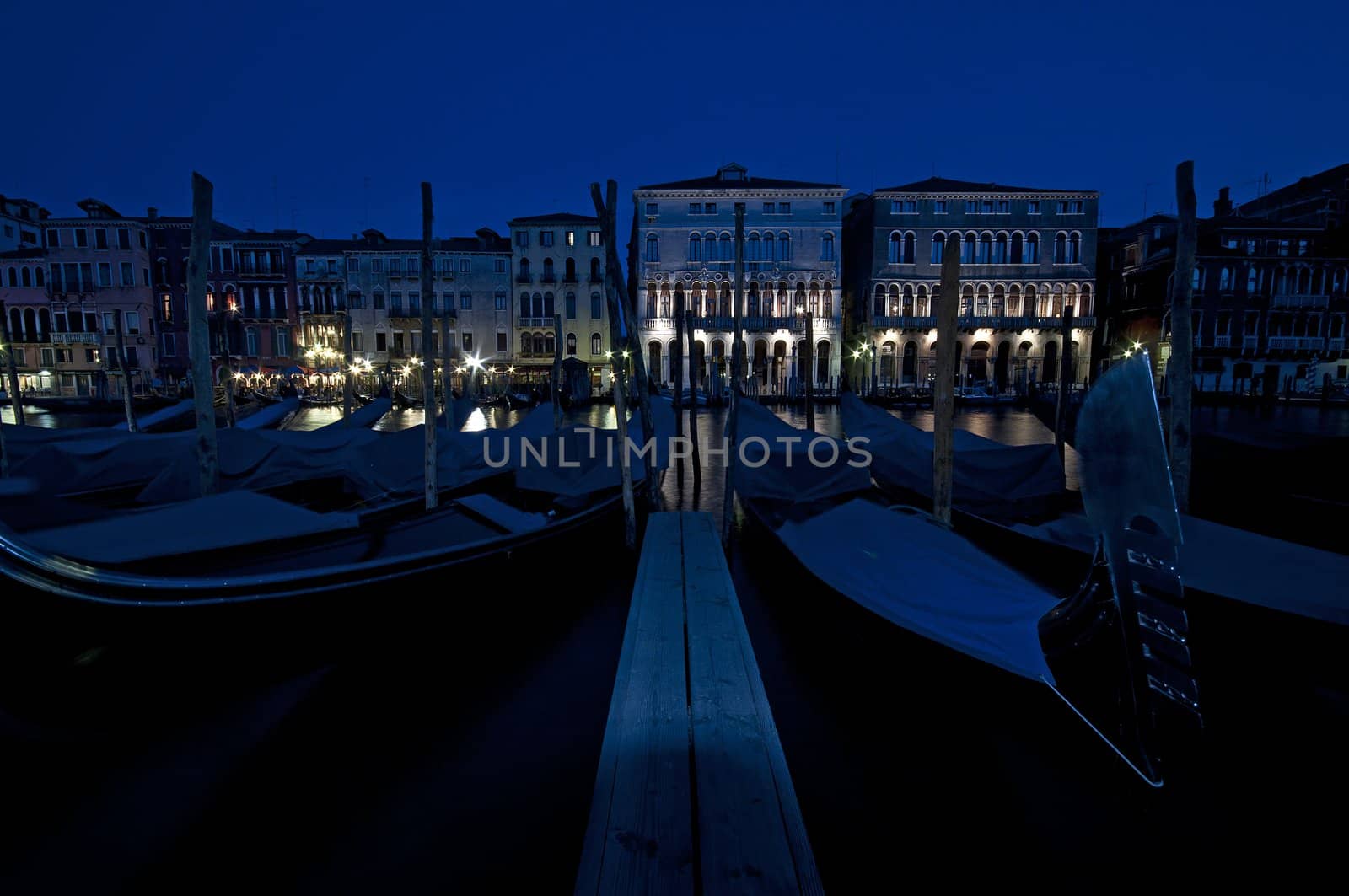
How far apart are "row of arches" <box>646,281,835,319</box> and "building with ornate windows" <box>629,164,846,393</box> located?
4 cm

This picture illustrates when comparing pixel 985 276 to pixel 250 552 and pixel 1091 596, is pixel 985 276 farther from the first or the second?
pixel 250 552

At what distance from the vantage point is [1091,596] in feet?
8.68

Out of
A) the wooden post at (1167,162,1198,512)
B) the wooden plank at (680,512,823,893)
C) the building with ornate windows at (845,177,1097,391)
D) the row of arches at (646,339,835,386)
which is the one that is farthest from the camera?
the row of arches at (646,339,835,386)

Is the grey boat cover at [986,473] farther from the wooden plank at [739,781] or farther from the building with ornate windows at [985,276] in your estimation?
the building with ornate windows at [985,276]

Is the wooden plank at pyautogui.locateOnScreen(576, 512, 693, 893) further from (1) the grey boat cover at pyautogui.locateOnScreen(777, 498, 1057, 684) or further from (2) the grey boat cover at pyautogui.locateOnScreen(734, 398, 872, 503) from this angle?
(2) the grey boat cover at pyautogui.locateOnScreen(734, 398, 872, 503)

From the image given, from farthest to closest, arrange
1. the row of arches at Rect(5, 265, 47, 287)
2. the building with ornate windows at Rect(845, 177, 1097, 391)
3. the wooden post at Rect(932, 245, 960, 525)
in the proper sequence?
the row of arches at Rect(5, 265, 47, 287), the building with ornate windows at Rect(845, 177, 1097, 391), the wooden post at Rect(932, 245, 960, 525)

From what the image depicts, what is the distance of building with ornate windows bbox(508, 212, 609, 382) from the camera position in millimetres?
33000

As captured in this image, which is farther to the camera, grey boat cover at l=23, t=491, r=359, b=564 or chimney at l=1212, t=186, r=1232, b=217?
chimney at l=1212, t=186, r=1232, b=217

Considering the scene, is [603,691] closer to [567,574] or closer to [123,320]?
[567,574]

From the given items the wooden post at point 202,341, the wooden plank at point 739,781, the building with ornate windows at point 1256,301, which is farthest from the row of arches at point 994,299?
the wooden plank at point 739,781

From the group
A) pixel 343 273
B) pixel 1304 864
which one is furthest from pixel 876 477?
pixel 343 273

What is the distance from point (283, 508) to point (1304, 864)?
6.16 metres

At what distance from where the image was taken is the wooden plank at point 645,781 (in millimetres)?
1574

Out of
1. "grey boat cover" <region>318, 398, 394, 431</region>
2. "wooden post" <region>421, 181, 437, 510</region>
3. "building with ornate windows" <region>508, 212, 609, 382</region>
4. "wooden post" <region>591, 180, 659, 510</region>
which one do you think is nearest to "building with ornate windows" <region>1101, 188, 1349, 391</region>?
"building with ornate windows" <region>508, 212, 609, 382</region>
